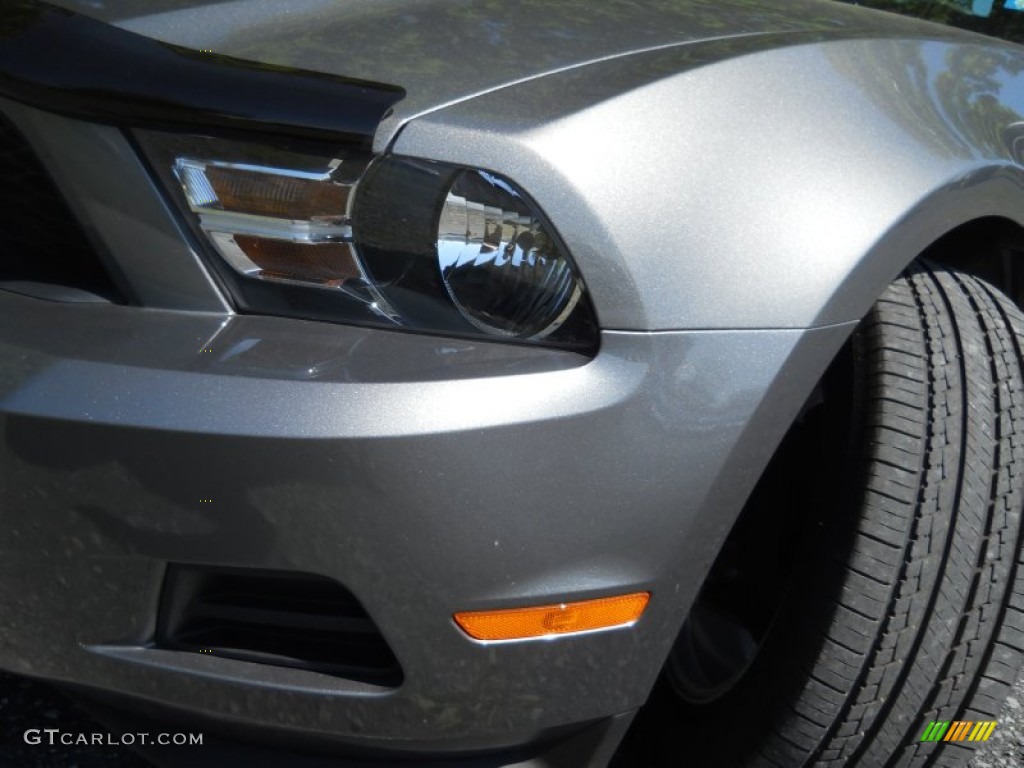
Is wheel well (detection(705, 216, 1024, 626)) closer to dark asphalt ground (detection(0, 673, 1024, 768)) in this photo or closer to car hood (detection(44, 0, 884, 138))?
car hood (detection(44, 0, 884, 138))

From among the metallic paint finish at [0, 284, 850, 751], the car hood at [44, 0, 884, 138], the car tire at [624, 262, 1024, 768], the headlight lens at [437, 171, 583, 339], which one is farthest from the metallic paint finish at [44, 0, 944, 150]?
the car tire at [624, 262, 1024, 768]

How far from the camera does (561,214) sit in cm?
124

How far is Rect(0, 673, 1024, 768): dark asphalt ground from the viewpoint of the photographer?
1.82 meters

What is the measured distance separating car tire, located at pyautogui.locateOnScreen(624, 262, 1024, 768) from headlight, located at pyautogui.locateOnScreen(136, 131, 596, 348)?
18.5 inches

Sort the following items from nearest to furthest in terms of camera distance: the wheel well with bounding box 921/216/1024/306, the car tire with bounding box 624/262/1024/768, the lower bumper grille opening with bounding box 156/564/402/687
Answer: the lower bumper grille opening with bounding box 156/564/402/687 < the car tire with bounding box 624/262/1024/768 < the wheel well with bounding box 921/216/1024/306

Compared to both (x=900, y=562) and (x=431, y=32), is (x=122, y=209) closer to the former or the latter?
(x=431, y=32)

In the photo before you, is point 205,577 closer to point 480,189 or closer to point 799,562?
point 480,189

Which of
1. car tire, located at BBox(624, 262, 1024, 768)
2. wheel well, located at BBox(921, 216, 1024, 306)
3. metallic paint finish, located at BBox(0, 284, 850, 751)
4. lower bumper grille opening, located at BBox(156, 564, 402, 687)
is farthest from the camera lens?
wheel well, located at BBox(921, 216, 1024, 306)

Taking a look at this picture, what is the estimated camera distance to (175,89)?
125cm

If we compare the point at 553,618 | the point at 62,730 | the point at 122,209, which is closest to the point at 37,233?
the point at 122,209

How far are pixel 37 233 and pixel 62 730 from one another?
0.91 meters

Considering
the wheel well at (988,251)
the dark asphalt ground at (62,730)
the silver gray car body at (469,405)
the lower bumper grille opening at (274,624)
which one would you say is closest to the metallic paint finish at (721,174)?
the silver gray car body at (469,405)

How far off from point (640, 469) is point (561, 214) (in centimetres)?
28

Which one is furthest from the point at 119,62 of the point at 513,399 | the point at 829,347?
the point at 829,347
